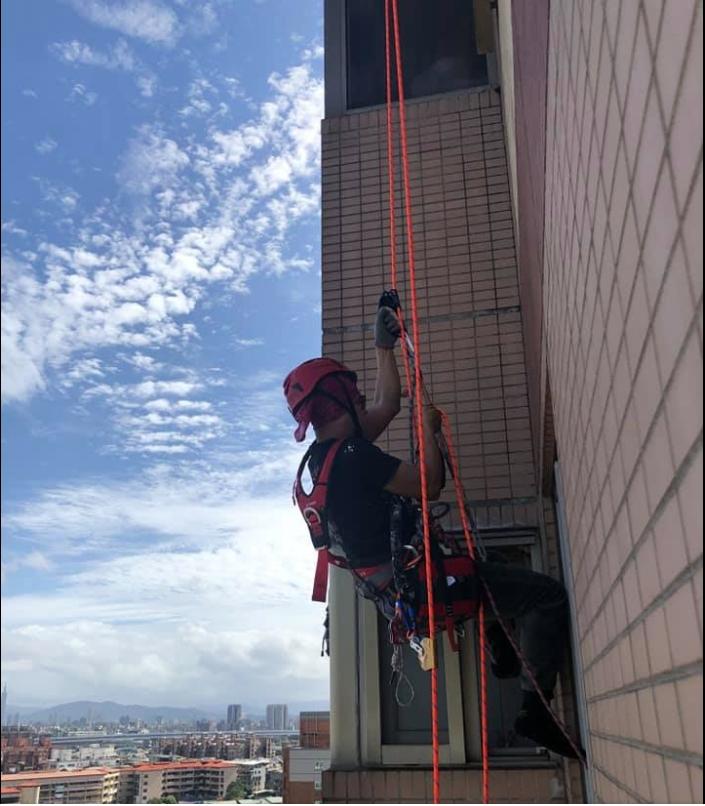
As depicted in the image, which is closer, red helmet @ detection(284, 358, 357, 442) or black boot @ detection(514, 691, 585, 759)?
black boot @ detection(514, 691, 585, 759)

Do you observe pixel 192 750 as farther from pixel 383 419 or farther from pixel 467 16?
pixel 467 16

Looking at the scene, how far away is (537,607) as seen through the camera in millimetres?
3537

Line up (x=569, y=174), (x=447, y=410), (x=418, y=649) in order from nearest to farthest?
(x=569, y=174) < (x=418, y=649) < (x=447, y=410)

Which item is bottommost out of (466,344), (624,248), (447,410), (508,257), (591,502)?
(591,502)

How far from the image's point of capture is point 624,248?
44.3 inches

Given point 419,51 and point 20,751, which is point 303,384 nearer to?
point 20,751

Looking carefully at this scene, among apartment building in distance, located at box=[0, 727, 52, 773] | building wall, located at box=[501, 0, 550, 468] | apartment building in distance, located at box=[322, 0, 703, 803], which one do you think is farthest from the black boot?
apartment building in distance, located at box=[0, 727, 52, 773]

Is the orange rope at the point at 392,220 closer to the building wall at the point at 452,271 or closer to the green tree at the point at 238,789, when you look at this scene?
the building wall at the point at 452,271

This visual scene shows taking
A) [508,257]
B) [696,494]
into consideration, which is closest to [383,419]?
[508,257]

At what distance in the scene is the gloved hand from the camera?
3.91 metres

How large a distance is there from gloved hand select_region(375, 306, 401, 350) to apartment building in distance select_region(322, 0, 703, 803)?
2.13 feet

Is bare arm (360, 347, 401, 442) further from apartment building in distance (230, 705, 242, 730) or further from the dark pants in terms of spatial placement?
apartment building in distance (230, 705, 242, 730)

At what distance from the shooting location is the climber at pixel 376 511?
10.8ft

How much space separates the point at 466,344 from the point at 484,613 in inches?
65.0
